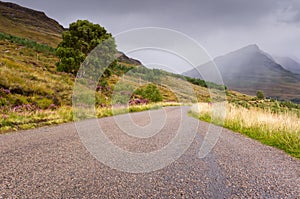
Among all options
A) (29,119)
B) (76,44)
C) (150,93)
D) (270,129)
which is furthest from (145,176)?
(150,93)

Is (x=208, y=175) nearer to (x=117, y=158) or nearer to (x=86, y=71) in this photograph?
(x=117, y=158)

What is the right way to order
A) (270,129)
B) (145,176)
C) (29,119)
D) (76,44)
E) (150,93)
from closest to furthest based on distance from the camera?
(145,176) → (270,129) → (29,119) → (76,44) → (150,93)

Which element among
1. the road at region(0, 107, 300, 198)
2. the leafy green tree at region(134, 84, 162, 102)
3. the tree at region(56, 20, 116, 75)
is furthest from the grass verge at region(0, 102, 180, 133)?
the leafy green tree at region(134, 84, 162, 102)

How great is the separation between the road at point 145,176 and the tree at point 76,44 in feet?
79.1

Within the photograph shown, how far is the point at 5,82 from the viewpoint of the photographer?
1296cm

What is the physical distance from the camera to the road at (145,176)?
8.54 ft

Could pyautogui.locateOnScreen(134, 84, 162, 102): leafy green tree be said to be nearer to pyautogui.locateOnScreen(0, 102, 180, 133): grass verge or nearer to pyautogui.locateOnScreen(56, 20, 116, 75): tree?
pyautogui.locateOnScreen(56, 20, 116, 75): tree

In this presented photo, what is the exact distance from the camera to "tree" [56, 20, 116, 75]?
→ 26938 mm

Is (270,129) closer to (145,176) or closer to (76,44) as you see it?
(145,176)

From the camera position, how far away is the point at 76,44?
1105 inches

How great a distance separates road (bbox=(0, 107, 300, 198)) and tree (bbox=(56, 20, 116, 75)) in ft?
79.1

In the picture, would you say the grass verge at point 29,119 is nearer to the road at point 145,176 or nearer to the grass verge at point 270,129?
the road at point 145,176

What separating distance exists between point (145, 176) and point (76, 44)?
27990mm

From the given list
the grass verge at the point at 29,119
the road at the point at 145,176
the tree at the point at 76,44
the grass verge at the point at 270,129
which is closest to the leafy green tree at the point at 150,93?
the tree at the point at 76,44
